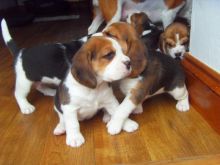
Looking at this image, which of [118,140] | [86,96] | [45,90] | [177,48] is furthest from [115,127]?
[177,48]

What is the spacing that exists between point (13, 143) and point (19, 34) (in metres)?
2.41

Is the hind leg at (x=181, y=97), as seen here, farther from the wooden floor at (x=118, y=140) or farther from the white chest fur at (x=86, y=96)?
the white chest fur at (x=86, y=96)

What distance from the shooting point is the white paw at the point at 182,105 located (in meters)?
1.37

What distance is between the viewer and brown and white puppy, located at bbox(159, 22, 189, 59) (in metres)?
1.77

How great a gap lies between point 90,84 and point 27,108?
0.49 m

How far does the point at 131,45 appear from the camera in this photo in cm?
120

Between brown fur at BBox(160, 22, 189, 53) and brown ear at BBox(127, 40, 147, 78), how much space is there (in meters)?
0.61

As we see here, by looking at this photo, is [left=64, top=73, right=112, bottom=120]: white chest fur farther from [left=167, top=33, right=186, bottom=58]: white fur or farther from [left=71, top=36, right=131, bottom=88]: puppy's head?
[left=167, top=33, right=186, bottom=58]: white fur

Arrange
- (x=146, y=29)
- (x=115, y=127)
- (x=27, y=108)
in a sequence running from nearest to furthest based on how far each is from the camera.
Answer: (x=115, y=127) < (x=27, y=108) < (x=146, y=29)

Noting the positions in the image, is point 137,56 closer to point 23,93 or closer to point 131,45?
point 131,45

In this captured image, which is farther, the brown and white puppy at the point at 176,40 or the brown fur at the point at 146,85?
the brown and white puppy at the point at 176,40

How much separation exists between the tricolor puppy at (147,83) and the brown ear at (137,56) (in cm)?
2

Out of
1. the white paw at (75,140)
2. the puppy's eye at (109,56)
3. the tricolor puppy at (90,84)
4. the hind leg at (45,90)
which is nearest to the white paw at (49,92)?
the hind leg at (45,90)

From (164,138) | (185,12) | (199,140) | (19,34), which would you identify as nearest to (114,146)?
(164,138)
